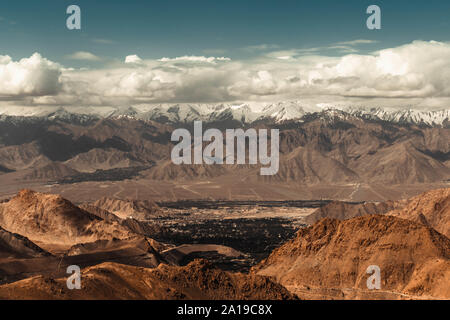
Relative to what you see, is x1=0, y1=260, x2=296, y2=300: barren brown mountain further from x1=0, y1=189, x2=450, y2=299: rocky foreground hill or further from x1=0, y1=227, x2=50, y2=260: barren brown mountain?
x1=0, y1=227, x2=50, y2=260: barren brown mountain

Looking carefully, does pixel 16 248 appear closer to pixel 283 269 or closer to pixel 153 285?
pixel 283 269

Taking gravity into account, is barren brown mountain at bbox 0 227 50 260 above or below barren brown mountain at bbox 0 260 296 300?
below

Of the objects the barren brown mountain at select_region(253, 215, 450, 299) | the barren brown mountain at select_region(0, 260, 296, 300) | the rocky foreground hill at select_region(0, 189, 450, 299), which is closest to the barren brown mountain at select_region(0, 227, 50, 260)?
the rocky foreground hill at select_region(0, 189, 450, 299)
